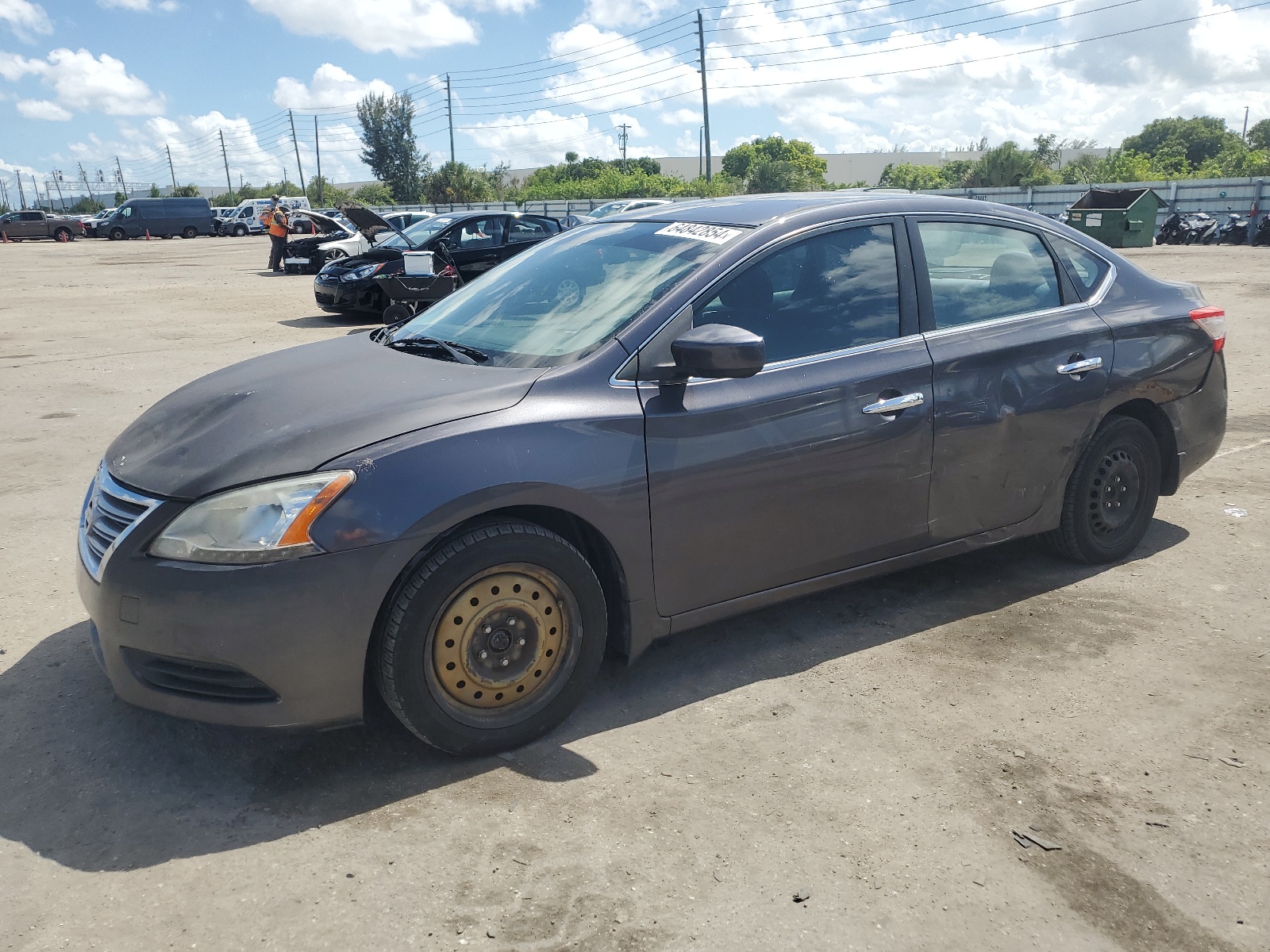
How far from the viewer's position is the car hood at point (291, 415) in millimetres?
2857

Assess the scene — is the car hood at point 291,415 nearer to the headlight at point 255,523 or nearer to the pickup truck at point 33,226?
the headlight at point 255,523

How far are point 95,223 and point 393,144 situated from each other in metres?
42.5

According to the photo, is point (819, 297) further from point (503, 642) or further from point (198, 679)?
point (198, 679)

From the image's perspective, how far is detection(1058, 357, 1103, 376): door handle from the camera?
414cm

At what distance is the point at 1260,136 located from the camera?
9131cm

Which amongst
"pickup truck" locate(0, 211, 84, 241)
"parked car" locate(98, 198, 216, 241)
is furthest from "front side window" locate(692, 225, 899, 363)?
"pickup truck" locate(0, 211, 84, 241)

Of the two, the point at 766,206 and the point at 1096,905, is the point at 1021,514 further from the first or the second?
the point at 1096,905

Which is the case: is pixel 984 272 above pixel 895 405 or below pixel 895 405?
above

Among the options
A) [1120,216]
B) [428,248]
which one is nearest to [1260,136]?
[1120,216]

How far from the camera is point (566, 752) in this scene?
3117 millimetres

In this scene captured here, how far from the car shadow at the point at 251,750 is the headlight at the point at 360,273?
35.8 feet

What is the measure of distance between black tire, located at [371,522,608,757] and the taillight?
130 inches

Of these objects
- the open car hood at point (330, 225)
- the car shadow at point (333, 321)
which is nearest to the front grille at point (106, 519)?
the car shadow at point (333, 321)

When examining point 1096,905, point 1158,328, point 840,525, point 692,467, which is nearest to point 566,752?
Result: point 692,467
